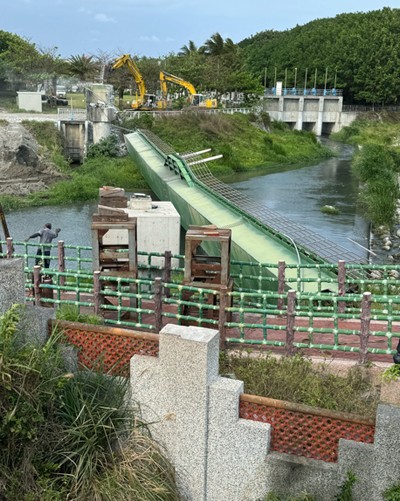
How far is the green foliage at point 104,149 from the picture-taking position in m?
46.2

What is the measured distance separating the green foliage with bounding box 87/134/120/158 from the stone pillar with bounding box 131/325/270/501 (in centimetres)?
3966

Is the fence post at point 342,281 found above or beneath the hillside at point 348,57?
beneath

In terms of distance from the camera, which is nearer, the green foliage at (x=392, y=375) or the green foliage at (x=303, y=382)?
the green foliage at (x=392, y=375)

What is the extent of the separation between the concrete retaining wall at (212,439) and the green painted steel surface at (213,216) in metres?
4.65

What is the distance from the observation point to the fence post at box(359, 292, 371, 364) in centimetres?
898

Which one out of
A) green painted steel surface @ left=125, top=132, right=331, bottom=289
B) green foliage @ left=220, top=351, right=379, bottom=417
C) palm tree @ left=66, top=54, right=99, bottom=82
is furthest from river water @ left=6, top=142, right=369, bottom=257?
palm tree @ left=66, top=54, right=99, bottom=82

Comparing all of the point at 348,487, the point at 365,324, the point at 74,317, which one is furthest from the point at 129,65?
the point at 348,487

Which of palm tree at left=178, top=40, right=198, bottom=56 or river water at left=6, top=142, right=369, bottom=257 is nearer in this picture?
river water at left=6, top=142, right=369, bottom=257

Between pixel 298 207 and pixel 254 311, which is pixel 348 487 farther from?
pixel 298 207

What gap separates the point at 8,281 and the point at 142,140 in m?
37.5

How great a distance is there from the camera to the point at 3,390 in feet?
22.5

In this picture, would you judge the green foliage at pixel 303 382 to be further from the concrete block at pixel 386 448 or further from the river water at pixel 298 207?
the river water at pixel 298 207

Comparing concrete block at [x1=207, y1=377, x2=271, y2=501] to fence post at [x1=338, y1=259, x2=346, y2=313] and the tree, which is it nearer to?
fence post at [x1=338, y1=259, x2=346, y2=313]

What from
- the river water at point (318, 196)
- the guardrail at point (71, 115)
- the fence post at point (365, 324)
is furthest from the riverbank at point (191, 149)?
the fence post at point (365, 324)
